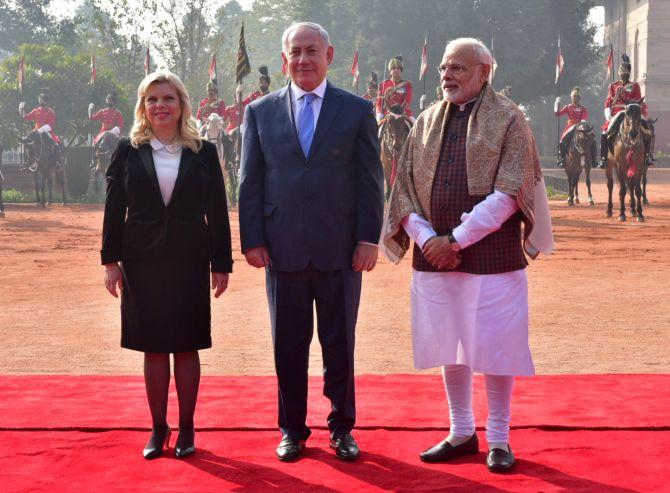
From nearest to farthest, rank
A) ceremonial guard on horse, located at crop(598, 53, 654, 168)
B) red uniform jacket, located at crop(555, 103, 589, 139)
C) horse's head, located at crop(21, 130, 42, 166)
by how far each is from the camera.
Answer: ceremonial guard on horse, located at crop(598, 53, 654, 168) < red uniform jacket, located at crop(555, 103, 589, 139) < horse's head, located at crop(21, 130, 42, 166)

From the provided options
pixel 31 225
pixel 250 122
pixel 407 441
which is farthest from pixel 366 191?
pixel 31 225

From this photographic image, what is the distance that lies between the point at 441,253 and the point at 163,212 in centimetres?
114

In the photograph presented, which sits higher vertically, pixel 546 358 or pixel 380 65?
pixel 380 65

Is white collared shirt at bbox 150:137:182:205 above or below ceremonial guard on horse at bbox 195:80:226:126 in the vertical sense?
below

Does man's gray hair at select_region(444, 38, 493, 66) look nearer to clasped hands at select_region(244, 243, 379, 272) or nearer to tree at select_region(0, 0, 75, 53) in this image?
clasped hands at select_region(244, 243, 379, 272)

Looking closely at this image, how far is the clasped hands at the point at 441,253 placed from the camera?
14.2 ft

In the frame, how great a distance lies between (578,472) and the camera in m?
4.19

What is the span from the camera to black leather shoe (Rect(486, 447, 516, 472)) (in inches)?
166

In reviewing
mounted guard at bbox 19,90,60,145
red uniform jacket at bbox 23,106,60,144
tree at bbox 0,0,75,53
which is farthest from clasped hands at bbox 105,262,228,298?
tree at bbox 0,0,75,53

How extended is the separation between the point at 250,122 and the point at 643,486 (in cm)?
212

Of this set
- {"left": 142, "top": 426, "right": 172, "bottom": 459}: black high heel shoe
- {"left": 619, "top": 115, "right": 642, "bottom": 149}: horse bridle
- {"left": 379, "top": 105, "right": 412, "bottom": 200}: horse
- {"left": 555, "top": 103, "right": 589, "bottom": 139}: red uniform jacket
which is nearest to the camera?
{"left": 142, "top": 426, "right": 172, "bottom": 459}: black high heel shoe

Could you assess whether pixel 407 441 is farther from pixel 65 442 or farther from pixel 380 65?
pixel 380 65

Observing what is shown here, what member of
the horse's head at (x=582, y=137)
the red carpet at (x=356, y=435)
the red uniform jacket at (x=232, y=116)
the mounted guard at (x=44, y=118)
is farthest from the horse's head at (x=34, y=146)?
the red carpet at (x=356, y=435)

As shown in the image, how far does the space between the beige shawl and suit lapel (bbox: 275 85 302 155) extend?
0.50 meters
